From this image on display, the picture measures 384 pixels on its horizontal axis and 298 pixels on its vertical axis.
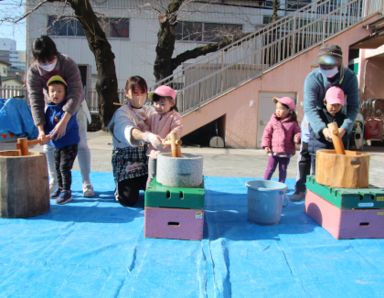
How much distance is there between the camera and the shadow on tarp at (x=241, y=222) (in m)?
3.30

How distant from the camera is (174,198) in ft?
10.2

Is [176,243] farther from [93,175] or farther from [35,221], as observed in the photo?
[93,175]

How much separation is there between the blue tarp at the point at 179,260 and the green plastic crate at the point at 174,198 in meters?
0.27

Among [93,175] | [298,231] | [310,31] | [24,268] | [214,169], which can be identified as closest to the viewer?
[24,268]

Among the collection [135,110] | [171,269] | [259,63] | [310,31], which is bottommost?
[171,269]

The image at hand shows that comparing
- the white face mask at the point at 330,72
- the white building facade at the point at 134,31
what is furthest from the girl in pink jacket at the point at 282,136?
the white building facade at the point at 134,31

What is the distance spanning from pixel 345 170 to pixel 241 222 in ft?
3.29

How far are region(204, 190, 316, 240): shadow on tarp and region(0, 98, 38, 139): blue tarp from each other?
88.5 inches

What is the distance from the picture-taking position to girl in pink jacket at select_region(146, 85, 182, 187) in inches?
149

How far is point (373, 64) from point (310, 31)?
332 cm

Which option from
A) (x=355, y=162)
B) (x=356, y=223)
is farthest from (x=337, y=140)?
(x=356, y=223)

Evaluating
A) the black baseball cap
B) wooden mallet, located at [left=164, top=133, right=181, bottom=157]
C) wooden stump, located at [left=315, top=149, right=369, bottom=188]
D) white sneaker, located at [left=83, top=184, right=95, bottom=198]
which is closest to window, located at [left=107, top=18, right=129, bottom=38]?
white sneaker, located at [left=83, top=184, right=95, bottom=198]

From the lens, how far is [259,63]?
11.0 m

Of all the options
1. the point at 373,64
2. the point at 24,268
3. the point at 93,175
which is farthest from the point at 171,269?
the point at 373,64
